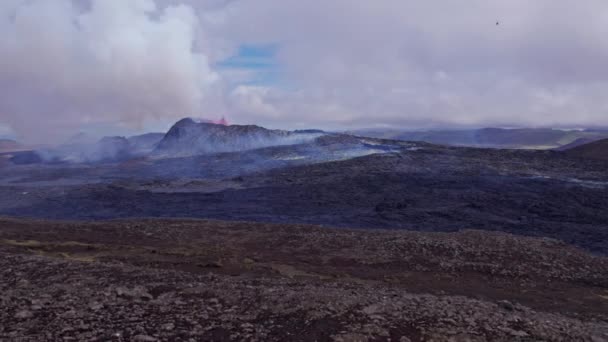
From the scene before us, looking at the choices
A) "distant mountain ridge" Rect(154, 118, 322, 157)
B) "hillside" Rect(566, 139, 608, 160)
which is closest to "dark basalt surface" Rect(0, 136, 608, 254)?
"hillside" Rect(566, 139, 608, 160)

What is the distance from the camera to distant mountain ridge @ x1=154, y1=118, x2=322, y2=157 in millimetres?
45938

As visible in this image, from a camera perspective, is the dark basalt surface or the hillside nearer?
the dark basalt surface

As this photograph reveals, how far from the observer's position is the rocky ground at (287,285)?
5.75 m

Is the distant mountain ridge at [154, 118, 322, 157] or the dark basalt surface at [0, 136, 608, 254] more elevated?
the distant mountain ridge at [154, 118, 322, 157]

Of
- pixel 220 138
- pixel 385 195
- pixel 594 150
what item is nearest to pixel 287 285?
→ pixel 385 195

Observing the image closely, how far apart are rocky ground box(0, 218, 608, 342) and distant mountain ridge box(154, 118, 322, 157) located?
103 feet

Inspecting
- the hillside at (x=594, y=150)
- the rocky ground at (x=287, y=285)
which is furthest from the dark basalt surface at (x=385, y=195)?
the hillside at (x=594, y=150)

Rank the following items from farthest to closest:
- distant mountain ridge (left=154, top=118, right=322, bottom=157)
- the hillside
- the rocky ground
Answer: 1. distant mountain ridge (left=154, top=118, right=322, bottom=157)
2. the hillside
3. the rocky ground

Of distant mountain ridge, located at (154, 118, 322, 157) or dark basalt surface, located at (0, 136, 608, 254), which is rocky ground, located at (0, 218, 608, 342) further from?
distant mountain ridge, located at (154, 118, 322, 157)

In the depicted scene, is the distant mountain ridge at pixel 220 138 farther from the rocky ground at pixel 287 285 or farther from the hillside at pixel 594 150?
the rocky ground at pixel 287 285

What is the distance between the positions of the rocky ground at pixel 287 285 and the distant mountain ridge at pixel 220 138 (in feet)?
103

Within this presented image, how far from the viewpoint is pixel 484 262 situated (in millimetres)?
10680

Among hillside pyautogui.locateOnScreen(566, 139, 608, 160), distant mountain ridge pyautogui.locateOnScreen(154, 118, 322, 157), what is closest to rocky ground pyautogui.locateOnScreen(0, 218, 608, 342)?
hillside pyautogui.locateOnScreen(566, 139, 608, 160)

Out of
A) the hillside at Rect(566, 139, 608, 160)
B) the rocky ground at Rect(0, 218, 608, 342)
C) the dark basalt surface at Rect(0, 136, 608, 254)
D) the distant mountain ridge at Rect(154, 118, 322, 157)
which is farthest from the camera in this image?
the distant mountain ridge at Rect(154, 118, 322, 157)
